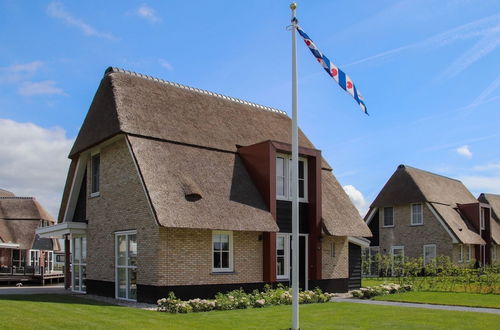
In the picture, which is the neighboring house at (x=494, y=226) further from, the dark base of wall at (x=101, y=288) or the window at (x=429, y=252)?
the dark base of wall at (x=101, y=288)

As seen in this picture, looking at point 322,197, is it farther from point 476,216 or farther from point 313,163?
point 476,216

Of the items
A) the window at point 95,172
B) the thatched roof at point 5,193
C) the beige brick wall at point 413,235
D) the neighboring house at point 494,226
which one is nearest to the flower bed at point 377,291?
the window at point 95,172

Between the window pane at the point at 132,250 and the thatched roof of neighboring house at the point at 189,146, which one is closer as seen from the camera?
the thatched roof of neighboring house at the point at 189,146

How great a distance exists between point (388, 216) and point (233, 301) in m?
27.2

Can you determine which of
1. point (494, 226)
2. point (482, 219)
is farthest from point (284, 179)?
point (494, 226)

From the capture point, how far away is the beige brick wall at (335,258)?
2167 cm

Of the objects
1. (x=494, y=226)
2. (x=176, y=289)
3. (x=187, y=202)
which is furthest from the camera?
(x=494, y=226)

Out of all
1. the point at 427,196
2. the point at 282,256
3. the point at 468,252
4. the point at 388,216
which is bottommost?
the point at 468,252

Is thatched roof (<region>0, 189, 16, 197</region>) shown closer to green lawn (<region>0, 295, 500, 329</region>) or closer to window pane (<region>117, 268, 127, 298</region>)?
window pane (<region>117, 268, 127, 298</region>)

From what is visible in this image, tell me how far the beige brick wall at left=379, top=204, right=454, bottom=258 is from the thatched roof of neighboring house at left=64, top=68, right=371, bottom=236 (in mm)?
16315

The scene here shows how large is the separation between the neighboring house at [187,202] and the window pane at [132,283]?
65 mm

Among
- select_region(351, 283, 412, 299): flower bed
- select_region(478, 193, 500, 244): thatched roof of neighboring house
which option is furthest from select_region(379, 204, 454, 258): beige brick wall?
select_region(351, 283, 412, 299): flower bed

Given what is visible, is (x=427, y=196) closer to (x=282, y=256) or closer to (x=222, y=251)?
(x=282, y=256)

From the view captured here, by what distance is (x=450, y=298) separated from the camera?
62.9 ft
